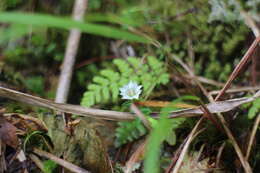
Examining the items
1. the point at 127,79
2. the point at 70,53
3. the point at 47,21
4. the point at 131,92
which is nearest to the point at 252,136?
the point at 131,92

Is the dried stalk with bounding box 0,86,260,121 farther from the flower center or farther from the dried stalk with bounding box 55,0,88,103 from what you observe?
the dried stalk with bounding box 55,0,88,103

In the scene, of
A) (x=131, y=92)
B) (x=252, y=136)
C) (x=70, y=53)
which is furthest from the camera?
(x=70, y=53)

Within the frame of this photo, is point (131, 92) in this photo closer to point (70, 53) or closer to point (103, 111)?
point (103, 111)

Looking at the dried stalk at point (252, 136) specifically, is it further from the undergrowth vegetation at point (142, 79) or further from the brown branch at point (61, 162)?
the brown branch at point (61, 162)

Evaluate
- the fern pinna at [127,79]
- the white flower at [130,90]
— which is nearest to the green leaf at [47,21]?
the white flower at [130,90]

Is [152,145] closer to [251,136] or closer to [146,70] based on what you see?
[251,136]

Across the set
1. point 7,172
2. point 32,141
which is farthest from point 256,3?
point 7,172

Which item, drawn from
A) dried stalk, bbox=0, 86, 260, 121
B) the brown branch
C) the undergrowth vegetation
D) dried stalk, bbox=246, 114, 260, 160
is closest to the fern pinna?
the undergrowth vegetation

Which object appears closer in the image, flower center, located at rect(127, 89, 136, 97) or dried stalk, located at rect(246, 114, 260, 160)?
dried stalk, located at rect(246, 114, 260, 160)
